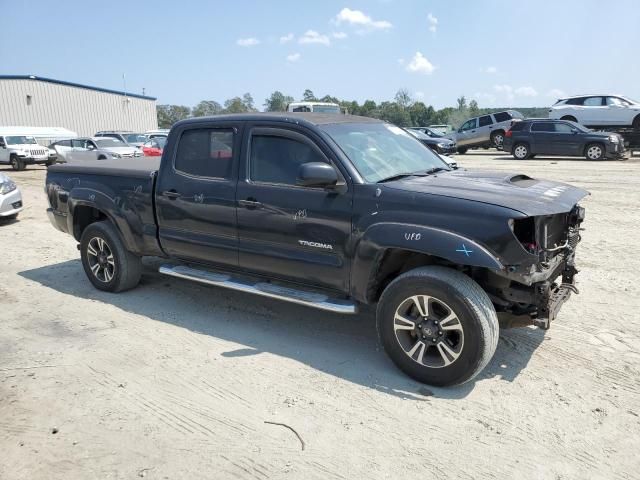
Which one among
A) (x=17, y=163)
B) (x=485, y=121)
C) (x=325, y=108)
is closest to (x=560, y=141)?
(x=485, y=121)

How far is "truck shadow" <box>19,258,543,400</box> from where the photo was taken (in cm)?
390

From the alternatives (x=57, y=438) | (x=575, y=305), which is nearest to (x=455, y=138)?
(x=575, y=305)

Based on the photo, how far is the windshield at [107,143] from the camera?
2345 centimetres

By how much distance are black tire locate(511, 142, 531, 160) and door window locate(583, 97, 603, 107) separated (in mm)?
4331

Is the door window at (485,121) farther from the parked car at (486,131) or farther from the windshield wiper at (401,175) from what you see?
the windshield wiper at (401,175)

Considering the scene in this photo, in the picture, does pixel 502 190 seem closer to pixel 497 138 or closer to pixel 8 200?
pixel 8 200

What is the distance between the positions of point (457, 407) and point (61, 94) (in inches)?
1930

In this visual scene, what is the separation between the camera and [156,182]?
525cm

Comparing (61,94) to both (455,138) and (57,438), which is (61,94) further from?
(57,438)

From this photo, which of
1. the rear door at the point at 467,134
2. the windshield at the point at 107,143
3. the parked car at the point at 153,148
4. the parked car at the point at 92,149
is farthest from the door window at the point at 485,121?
the windshield at the point at 107,143

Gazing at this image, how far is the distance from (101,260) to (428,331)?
12.7 feet

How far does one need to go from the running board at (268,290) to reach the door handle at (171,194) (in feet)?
2.29

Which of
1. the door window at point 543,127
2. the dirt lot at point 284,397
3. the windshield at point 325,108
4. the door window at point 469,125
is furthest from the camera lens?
the door window at point 469,125

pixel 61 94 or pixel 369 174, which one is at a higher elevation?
pixel 61 94
